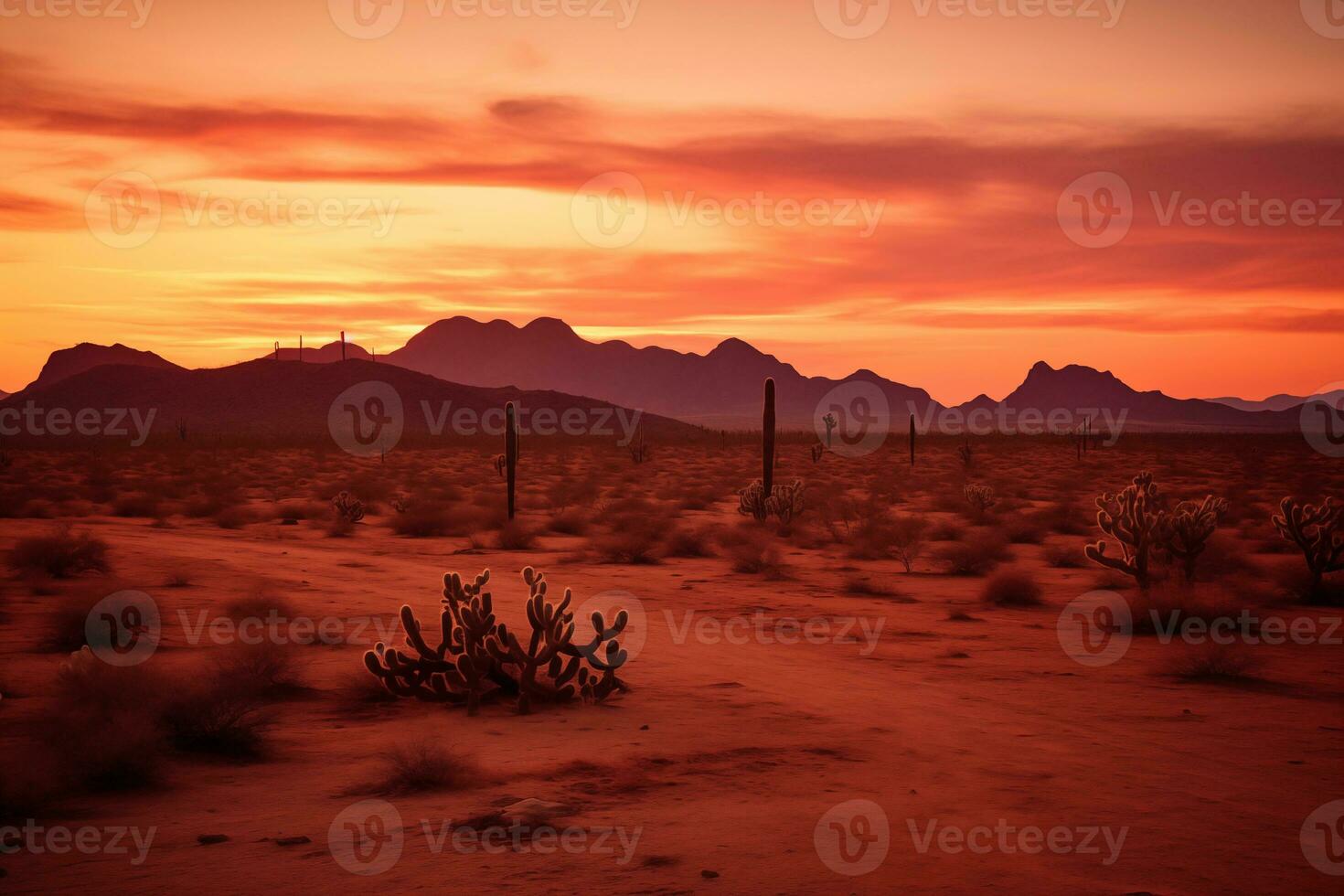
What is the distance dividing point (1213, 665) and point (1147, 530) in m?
5.24

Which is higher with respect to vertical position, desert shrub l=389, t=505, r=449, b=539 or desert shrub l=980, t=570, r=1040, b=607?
desert shrub l=389, t=505, r=449, b=539

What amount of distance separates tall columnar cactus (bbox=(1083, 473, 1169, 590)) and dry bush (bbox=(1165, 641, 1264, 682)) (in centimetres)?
410

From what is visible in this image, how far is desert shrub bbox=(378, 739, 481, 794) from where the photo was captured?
22.5 feet

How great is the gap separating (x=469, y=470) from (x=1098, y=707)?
40.6 m

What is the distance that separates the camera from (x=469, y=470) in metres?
47.8

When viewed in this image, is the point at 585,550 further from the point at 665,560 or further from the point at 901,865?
the point at 901,865

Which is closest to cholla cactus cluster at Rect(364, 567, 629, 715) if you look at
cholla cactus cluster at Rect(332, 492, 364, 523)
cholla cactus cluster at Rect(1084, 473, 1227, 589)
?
cholla cactus cluster at Rect(1084, 473, 1227, 589)

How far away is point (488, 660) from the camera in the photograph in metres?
9.41

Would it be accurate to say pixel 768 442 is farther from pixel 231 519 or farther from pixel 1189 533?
pixel 231 519

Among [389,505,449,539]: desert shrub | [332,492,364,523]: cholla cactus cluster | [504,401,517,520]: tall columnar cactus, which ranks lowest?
[389,505,449,539]: desert shrub

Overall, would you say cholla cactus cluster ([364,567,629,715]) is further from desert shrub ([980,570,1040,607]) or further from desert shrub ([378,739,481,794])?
desert shrub ([980,570,1040,607])

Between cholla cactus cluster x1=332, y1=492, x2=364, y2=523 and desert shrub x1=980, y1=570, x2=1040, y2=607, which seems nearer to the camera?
desert shrub x1=980, y1=570, x2=1040, y2=607

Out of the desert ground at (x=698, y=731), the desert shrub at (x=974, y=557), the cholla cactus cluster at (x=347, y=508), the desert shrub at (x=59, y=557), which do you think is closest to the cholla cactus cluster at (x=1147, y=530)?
the desert ground at (x=698, y=731)

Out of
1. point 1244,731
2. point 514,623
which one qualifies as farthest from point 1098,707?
point 514,623
